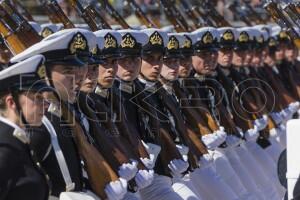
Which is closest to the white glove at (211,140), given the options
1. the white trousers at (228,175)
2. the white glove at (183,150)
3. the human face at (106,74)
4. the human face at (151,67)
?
the white trousers at (228,175)

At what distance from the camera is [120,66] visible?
25.3 feet

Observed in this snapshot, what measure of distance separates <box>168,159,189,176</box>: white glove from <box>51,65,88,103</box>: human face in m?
1.69

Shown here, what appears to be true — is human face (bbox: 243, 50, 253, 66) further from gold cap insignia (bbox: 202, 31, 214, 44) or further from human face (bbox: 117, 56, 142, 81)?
human face (bbox: 117, 56, 142, 81)

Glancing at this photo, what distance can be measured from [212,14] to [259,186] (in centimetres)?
519

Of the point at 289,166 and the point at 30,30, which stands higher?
the point at 30,30

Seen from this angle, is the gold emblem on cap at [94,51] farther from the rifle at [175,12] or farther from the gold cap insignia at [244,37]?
the rifle at [175,12]

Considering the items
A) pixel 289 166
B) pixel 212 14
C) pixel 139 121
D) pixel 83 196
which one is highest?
pixel 83 196

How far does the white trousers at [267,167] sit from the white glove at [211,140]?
143 cm

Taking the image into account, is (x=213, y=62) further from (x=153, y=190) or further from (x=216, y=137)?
(x=153, y=190)

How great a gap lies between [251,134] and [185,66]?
5.33 feet

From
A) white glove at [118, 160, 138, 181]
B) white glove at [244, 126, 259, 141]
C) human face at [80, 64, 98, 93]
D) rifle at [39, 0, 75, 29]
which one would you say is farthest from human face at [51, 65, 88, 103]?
white glove at [244, 126, 259, 141]

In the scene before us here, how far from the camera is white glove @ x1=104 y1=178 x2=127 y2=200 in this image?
636cm

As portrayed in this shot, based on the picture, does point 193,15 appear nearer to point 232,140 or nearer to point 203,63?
point 203,63

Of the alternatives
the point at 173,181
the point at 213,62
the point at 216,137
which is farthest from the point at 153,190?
the point at 213,62
